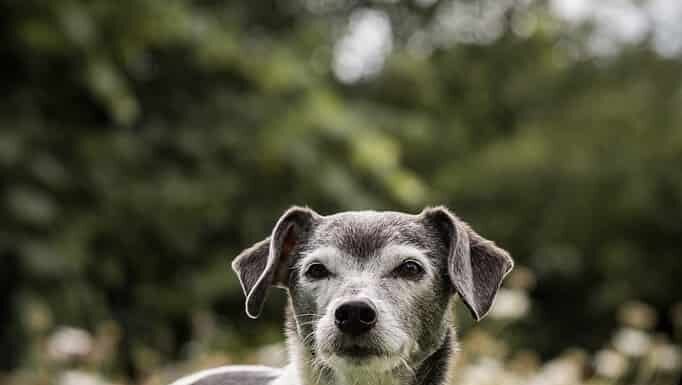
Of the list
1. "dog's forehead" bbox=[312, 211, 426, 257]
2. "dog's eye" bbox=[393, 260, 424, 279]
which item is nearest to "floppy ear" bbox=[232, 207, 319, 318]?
"dog's forehead" bbox=[312, 211, 426, 257]

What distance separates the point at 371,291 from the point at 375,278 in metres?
0.09

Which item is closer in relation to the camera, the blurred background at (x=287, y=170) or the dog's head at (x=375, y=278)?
the dog's head at (x=375, y=278)

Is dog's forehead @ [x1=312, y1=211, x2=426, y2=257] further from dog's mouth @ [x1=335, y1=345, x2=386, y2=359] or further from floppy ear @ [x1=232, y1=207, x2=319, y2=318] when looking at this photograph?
dog's mouth @ [x1=335, y1=345, x2=386, y2=359]

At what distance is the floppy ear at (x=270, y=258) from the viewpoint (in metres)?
3.34

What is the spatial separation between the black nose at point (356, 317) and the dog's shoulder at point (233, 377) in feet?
1.61

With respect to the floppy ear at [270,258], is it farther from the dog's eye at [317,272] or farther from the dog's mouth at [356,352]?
the dog's mouth at [356,352]

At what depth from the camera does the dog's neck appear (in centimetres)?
330

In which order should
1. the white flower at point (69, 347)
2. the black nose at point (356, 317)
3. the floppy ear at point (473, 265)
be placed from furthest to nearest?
the white flower at point (69, 347), the floppy ear at point (473, 265), the black nose at point (356, 317)

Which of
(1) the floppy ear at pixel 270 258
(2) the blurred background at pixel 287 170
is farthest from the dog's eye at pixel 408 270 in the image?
(2) the blurred background at pixel 287 170

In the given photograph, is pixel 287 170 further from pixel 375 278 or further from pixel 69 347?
pixel 375 278

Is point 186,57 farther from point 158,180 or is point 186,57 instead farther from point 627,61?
point 627,61

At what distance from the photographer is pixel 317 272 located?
3.45 metres

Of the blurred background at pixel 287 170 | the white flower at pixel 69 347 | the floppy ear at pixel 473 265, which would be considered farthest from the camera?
the blurred background at pixel 287 170

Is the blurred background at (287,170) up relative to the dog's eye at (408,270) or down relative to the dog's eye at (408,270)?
up
